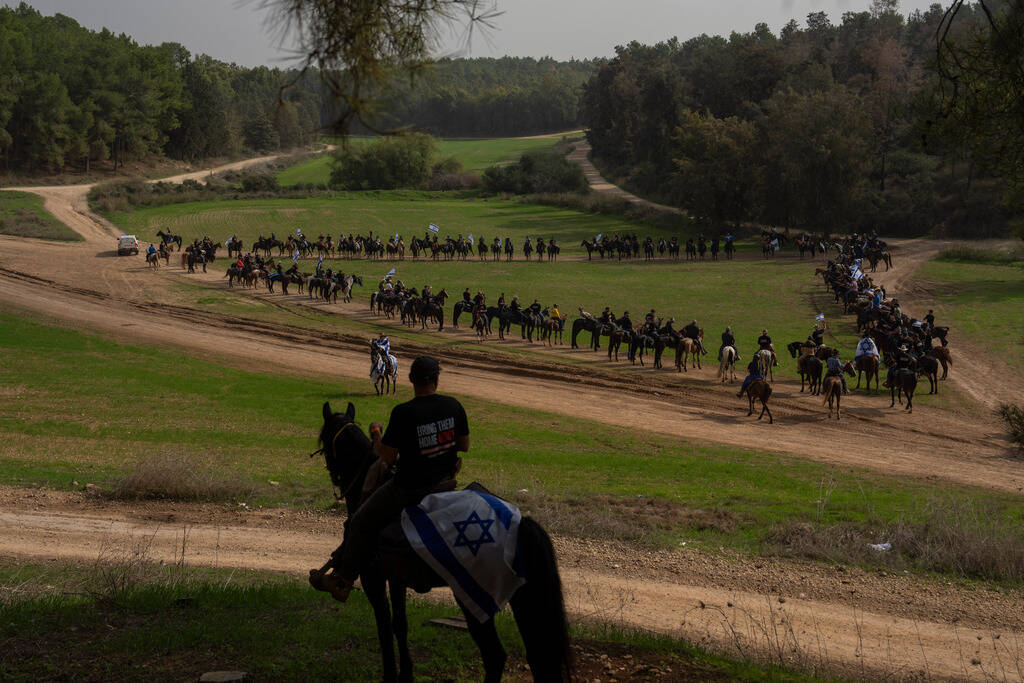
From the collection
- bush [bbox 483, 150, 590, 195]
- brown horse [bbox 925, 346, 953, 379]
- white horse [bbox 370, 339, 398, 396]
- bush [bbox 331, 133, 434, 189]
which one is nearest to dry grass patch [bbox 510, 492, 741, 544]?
white horse [bbox 370, 339, 398, 396]

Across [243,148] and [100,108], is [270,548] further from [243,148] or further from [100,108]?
[243,148]

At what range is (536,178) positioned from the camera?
3738 inches

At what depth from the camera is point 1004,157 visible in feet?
34.6

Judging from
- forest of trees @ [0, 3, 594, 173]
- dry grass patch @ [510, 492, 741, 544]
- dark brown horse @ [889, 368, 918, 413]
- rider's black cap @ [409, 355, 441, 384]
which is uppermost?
forest of trees @ [0, 3, 594, 173]

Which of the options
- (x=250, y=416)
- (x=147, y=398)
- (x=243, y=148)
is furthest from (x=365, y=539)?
(x=243, y=148)

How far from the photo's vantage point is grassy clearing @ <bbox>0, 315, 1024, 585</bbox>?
45.0 ft

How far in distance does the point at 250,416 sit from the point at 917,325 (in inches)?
891

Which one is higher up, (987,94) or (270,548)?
(987,94)

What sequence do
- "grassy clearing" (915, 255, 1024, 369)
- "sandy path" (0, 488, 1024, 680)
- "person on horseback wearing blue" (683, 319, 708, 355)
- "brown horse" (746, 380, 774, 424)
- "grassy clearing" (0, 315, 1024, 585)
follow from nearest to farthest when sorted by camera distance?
1. "sandy path" (0, 488, 1024, 680)
2. "grassy clearing" (0, 315, 1024, 585)
3. "brown horse" (746, 380, 774, 424)
4. "person on horseback wearing blue" (683, 319, 708, 355)
5. "grassy clearing" (915, 255, 1024, 369)

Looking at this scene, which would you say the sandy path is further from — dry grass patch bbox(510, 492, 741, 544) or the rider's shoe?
the rider's shoe

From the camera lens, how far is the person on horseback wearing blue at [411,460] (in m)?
6.02

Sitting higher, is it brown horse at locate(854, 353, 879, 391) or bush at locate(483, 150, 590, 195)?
bush at locate(483, 150, 590, 195)

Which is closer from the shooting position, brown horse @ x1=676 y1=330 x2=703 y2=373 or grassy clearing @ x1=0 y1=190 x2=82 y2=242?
brown horse @ x1=676 y1=330 x2=703 y2=373

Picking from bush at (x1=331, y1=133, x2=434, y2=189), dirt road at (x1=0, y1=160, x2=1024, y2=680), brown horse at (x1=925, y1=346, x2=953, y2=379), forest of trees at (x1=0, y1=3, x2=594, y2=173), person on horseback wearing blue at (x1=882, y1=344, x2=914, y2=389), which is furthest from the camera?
bush at (x1=331, y1=133, x2=434, y2=189)
